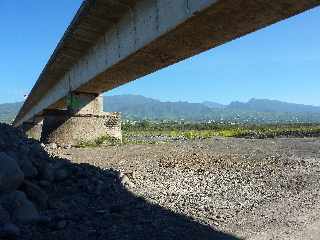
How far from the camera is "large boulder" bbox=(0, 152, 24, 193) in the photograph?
25.6 feet

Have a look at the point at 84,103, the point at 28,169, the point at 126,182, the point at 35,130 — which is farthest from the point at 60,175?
the point at 35,130

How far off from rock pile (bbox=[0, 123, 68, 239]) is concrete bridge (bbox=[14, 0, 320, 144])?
14.3ft

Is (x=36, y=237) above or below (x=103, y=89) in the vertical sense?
below

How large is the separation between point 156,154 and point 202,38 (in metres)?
8.04

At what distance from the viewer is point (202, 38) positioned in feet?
38.1

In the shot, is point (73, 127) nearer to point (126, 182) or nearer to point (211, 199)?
point (126, 182)

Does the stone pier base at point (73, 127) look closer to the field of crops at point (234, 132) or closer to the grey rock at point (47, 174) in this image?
the grey rock at point (47, 174)

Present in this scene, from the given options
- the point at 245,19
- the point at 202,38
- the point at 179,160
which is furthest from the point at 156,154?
the point at 245,19

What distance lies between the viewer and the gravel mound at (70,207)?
24.3 ft

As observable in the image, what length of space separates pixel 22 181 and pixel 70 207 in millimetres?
1052

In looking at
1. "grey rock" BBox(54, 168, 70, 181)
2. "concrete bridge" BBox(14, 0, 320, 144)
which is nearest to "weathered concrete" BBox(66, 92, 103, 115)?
"concrete bridge" BBox(14, 0, 320, 144)

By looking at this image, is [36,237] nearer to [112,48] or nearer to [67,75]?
[112,48]

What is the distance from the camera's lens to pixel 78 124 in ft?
80.4

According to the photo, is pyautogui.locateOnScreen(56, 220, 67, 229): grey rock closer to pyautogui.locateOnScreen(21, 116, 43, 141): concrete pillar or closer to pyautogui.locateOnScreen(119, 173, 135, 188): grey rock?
pyautogui.locateOnScreen(119, 173, 135, 188): grey rock
